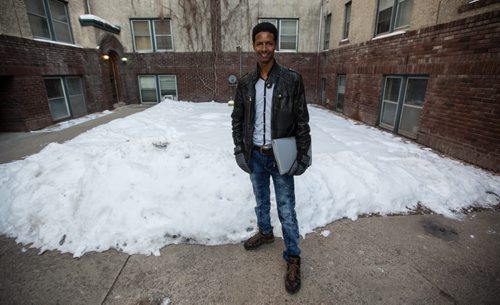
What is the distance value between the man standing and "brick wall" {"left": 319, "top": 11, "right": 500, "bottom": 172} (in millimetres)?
4677

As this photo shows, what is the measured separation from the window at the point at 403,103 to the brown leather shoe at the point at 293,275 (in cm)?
600

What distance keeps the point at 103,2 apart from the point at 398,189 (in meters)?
15.0

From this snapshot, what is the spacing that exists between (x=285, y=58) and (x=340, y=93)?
4.23 meters

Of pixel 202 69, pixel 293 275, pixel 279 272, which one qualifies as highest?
pixel 202 69

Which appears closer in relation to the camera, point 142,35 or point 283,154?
point 283,154

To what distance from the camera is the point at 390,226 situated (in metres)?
3.28

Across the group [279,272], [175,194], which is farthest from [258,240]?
[175,194]

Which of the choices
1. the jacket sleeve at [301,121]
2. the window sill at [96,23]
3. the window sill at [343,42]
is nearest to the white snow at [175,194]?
the jacket sleeve at [301,121]

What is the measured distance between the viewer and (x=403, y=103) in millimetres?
7191

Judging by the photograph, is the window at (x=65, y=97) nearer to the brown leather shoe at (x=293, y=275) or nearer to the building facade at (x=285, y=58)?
the building facade at (x=285, y=58)

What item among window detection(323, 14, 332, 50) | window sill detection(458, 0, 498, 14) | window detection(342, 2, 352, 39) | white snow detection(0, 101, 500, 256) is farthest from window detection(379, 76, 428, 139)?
window detection(323, 14, 332, 50)

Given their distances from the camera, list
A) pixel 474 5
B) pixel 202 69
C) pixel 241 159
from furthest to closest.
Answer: pixel 202 69 → pixel 474 5 → pixel 241 159

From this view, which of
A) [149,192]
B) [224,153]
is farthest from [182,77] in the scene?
[149,192]

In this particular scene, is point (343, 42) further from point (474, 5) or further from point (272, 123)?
point (272, 123)
